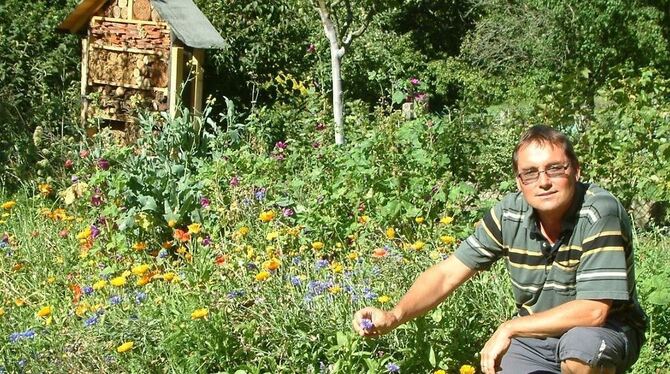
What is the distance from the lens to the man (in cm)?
288

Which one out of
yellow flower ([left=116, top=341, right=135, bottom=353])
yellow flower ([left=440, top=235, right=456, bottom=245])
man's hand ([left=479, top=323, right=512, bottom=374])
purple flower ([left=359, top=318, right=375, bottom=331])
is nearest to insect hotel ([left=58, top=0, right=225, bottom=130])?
yellow flower ([left=440, top=235, right=456, bottom=245])

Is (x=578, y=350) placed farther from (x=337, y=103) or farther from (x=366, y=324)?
(x=337, y=103)

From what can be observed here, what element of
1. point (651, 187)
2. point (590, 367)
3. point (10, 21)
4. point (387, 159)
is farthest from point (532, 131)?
point (10, 21)

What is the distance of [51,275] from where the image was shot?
5168mm

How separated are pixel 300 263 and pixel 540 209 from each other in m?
1.55

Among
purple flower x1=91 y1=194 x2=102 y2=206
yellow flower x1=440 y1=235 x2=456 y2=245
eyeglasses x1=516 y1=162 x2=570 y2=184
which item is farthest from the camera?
purple flower x1=91 y1=194 x2=102 y2=206

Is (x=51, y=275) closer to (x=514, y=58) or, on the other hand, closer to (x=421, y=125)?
(x=421, y=125)

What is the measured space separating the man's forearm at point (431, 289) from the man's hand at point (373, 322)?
36mm

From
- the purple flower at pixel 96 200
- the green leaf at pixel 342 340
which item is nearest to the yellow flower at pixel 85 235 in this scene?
the purple flower at pixel 96 200

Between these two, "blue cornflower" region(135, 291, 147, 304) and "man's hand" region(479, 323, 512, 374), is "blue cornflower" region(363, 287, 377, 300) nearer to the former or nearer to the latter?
"man's hand" region(479, 323, 512, 374)

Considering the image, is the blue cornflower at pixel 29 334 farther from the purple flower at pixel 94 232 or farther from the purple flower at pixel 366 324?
the purple flower at pixel 94 232

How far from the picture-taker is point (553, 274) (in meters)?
3.06

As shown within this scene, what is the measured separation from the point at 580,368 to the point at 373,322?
654 mm

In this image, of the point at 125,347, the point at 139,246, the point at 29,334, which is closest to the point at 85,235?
the point at 139,246
